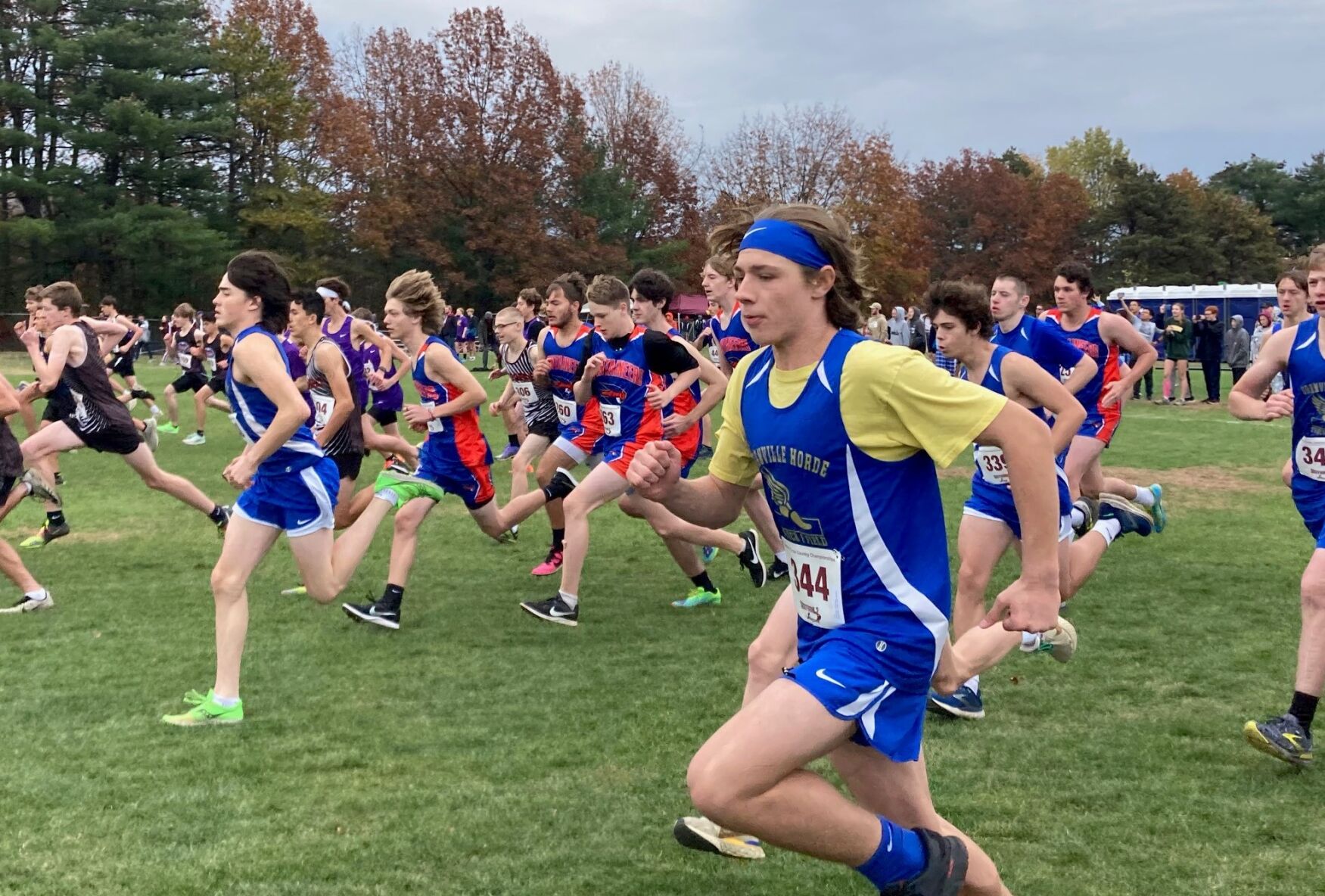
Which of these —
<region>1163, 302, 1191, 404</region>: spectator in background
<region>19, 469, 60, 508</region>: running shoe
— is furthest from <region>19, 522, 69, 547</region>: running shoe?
<region>1163, 302, 1191, 404</region>: spectator in background

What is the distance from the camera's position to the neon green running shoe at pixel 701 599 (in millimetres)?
8492

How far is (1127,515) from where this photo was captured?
7656 millimetres

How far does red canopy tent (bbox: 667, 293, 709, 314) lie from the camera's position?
65269mm

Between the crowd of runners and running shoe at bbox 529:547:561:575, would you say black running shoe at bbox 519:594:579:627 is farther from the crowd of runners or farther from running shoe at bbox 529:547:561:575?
running shoe at bbox 529:547:561:575

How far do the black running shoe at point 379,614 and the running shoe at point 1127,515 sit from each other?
175 inches

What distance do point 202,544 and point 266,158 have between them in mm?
48100

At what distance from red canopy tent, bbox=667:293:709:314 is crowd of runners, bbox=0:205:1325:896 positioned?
5241 centimetres

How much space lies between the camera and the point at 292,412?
18.9ft

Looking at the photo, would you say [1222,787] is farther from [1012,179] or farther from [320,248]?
[1012,179]

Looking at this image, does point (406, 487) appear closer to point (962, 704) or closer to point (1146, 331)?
point (962, 704)

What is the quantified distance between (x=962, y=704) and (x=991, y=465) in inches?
46.2

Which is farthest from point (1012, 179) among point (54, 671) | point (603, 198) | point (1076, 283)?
point (54, 671)

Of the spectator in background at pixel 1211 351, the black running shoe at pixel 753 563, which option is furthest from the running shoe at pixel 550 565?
the spectator in background at pixel 1211 351

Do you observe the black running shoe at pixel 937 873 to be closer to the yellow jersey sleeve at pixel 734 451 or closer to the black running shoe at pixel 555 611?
the yellow jersey sleeve at pixel 734 451
